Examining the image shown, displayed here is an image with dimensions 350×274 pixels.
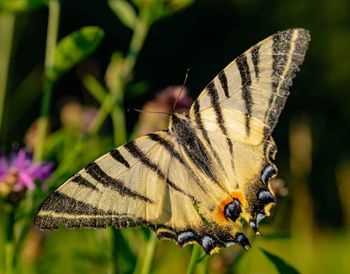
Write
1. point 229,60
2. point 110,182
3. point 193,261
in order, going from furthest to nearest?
point 229,60 → point 110,182 → point 193,261

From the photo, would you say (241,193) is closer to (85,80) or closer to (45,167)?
(45,167)

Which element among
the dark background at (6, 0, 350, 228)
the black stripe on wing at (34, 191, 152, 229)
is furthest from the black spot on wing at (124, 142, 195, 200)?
the dark background at (6, 0, 350, 228)

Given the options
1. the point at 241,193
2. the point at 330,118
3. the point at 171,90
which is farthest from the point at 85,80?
the point at 330,118

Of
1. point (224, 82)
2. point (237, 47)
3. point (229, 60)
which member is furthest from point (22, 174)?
point (237, 47)

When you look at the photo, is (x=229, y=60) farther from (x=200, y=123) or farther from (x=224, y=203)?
(x=224, y=203)

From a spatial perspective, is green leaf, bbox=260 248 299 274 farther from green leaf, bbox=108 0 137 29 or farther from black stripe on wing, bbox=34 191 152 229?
green leaf, bbox=108 0 137 29
